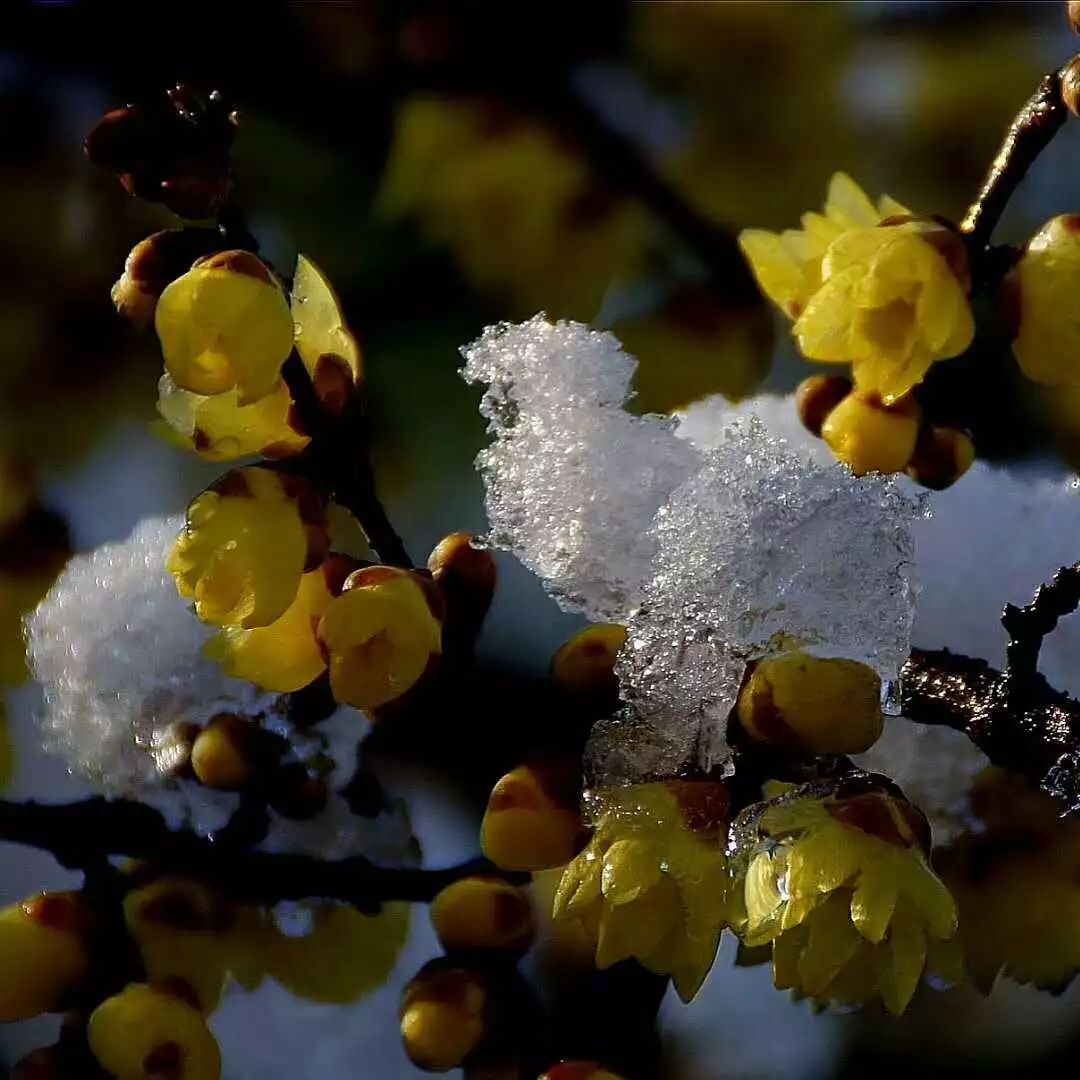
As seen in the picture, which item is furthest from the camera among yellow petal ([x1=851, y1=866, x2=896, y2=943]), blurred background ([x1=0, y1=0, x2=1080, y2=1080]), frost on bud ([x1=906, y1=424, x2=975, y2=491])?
blurred background ([x1=0, y1=0, x2=1080, y2=1080])

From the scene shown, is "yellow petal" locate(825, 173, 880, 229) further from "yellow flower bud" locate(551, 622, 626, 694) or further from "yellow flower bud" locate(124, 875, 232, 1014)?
"yellow flower bud" locate(124, 875, 232, 1014)

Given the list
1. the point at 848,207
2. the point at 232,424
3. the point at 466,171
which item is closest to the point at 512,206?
the point at 466,171

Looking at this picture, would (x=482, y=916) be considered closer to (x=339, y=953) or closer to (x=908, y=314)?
(x=339, y=953)

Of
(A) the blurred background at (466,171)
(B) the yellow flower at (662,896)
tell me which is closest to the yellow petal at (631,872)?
(B) the yellow flower at (662,896)

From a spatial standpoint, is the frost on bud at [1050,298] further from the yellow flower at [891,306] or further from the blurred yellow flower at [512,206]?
the blurred yellow flower at [512,206]

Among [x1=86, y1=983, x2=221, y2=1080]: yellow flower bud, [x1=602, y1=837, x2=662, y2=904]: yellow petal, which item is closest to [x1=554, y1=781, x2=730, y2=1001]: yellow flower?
[x1=602, y1=837, x2=662, y2=904]: yellow petal

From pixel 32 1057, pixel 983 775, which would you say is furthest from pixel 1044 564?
pixel 32 1057

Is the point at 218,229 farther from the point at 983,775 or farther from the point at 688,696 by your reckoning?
the point at 983,775
